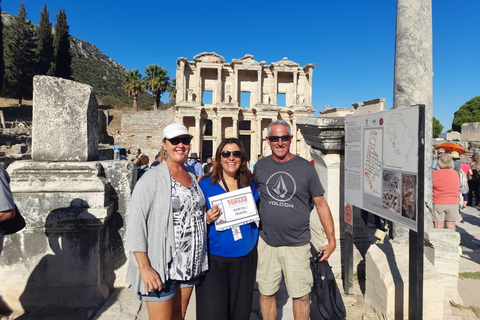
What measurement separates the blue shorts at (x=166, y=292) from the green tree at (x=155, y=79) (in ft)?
120

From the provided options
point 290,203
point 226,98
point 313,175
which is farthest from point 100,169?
point 226,98

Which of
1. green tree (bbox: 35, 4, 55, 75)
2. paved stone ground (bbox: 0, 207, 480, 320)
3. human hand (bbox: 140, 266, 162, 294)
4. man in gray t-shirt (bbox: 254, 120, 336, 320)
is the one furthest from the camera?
green tree (bbox: 35, 4, 55, 75)

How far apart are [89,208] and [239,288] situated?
4.98 ft

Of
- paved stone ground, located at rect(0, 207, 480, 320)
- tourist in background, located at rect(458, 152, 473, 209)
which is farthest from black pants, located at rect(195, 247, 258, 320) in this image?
tourist in background, located at rect(458, 152, 473, 209)

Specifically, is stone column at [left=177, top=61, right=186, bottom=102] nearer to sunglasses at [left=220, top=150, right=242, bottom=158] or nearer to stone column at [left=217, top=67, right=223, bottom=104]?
stone column at [left=217, top=67, right=223, bottom=104]

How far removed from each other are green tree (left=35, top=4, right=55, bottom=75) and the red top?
1561 inches

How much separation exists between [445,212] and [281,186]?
3.67 metres

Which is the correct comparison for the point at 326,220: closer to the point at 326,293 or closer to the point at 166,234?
the point at 326,293

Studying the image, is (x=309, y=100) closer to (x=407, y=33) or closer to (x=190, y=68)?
(x=190, y=68)

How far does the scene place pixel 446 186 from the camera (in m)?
4.45

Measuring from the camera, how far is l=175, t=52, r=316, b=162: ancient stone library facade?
2809cm

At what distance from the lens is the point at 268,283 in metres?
2.44

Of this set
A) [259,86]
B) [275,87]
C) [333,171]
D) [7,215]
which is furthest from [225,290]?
[275,87]

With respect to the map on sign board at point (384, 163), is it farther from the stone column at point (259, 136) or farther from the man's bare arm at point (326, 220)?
the stone column at point (259, 136)
